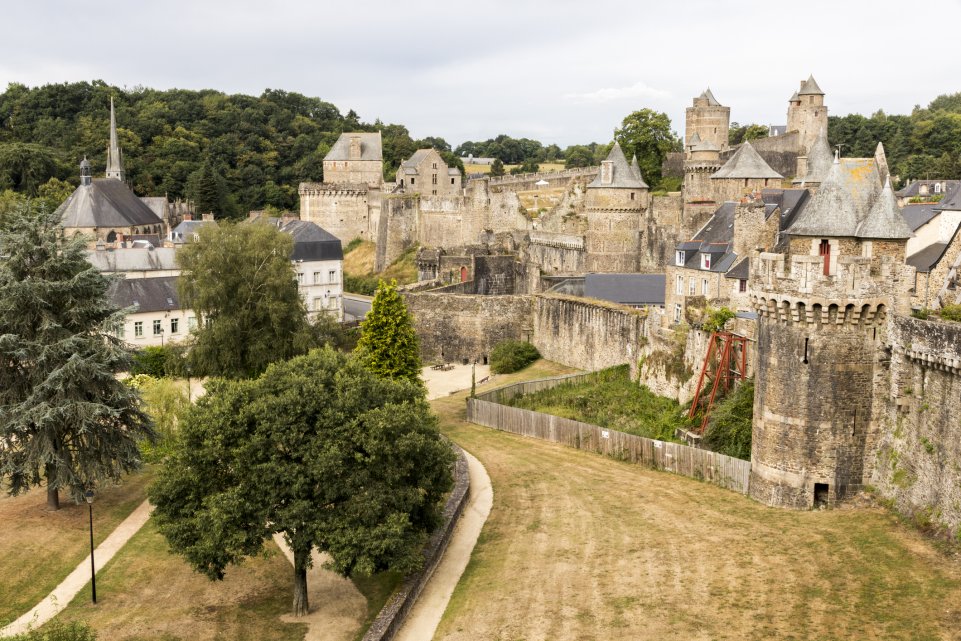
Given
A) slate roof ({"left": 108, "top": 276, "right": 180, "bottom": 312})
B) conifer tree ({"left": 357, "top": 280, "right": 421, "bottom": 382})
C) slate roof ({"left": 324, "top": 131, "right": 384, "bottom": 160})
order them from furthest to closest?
slate roof ({"left": 324, "top": 131, "right": 384, "bottom": 160}) → slate roof ({"left": 108, "top": 276, "right": 180, "bottom": 312}) → conifer tree ({"left": 357, "top": 280, "right": 421, "bottom": 382})

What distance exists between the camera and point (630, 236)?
51000 millimetres

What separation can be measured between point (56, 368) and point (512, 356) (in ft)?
72.0

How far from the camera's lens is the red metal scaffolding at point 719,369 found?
2873cm

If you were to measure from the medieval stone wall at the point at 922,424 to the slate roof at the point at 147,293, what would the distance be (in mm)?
35197

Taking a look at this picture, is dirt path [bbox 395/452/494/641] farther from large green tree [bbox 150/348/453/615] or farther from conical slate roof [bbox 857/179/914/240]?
conical slate roof [bbox 857/179/914/240]

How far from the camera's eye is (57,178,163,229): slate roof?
7012cm

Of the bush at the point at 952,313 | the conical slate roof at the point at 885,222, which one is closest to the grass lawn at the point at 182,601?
the bush at the point at 952,313

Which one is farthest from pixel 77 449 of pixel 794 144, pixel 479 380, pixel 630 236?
pixel 794 144

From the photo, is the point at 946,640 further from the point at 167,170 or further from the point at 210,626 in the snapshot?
the point at 167,170

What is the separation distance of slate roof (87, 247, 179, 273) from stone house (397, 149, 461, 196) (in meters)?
26.2

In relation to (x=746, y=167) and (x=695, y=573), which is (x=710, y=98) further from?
(x=695, y=573)

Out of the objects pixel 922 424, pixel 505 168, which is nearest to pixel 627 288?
pixel 922 424

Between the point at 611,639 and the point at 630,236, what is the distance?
35190mm

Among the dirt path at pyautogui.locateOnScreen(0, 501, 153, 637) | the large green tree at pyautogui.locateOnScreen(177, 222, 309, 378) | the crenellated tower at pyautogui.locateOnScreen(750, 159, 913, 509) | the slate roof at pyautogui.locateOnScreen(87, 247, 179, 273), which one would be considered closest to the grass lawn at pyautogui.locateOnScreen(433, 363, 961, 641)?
the crenellated tower at pyautogui.locateOnScreen(750, 159, 913, 509)
